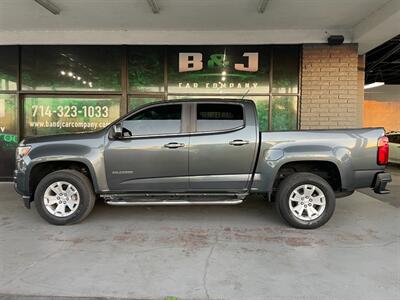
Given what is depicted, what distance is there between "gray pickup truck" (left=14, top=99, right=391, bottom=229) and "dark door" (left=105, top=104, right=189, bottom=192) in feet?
0.05

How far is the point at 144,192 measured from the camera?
5.64 m

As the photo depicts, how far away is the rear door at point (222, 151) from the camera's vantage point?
5531 millimetres

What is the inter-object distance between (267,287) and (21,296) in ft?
7.45

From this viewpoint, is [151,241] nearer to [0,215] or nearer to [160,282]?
[160,282]

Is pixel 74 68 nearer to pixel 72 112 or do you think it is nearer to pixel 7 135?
pixel 72 112

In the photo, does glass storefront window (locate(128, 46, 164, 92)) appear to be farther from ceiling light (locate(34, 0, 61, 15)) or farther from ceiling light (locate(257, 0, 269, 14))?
ceiling light (locate(257, 0, 269, 14))

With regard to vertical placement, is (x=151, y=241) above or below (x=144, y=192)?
below

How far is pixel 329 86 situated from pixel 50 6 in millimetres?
6603

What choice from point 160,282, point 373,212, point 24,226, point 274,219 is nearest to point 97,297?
point 160,282

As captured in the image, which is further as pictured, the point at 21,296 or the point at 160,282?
the point at 160,282

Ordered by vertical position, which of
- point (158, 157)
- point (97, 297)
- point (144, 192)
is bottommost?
point (97, 297)

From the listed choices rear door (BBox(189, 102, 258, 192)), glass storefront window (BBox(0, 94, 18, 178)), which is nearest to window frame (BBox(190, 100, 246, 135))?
rear door (BBox(189, 102, 258, 192))

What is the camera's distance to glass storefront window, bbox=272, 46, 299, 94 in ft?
30.7

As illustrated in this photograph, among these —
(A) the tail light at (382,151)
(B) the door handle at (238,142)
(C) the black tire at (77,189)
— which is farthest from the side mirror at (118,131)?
(A) the tail light at (382,151)
